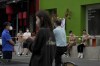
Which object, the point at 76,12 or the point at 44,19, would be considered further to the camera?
the point at 76,12

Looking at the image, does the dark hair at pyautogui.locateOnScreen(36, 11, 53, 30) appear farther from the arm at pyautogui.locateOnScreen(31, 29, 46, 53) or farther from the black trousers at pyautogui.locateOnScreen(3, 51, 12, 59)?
the black trousers at pyautogui.locateOnScreen(3, 51, 12, 59)

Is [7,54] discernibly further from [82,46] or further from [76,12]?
[76,12]

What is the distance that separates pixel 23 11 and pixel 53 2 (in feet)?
15.4

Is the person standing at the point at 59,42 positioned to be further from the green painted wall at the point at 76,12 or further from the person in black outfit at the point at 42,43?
the green painted wall at the point at 76,12

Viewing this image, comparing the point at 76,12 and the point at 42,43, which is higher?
the point at 76,12

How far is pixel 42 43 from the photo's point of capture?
6.61 meters

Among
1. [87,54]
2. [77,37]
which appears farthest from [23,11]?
[87,54]

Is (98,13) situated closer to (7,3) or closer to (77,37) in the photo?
(77,37)

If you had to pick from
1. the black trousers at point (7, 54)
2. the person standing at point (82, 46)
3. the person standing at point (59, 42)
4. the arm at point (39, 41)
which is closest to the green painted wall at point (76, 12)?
the person standing at point (82, 46)

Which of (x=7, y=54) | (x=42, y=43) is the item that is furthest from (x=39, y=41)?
(x=7, y=54)

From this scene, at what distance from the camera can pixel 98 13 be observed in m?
26.3

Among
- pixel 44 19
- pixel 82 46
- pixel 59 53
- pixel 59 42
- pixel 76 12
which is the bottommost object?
pixel 82 46

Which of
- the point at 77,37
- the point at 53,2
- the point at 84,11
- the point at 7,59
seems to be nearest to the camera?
the point at 7,59

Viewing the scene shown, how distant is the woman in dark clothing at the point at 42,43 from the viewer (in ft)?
21.7
